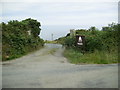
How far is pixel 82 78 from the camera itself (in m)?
8.17

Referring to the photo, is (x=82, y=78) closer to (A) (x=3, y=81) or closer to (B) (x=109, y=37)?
(A) (x=3, y=81)

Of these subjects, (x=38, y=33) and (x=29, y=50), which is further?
(x=38, y=33)

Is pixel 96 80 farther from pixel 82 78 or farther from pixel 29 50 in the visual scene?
pixel 29 50

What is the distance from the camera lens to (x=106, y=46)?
1844cm

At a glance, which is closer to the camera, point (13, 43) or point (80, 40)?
point (80, 40)

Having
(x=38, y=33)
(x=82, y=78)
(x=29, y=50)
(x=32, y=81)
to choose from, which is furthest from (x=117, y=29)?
(x=38, y=33)

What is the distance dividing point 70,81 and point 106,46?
11466 mm

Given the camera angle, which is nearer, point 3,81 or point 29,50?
point 3,81

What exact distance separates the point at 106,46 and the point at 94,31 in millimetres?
3078

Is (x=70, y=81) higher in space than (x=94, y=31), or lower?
lower

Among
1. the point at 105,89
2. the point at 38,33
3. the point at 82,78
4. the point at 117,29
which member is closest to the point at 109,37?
the point at 117,29

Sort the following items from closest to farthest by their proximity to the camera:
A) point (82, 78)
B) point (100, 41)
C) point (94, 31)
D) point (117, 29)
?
1. point (82, 78)
2. point (100, 41)
3. point (117, 29)
4. point (94, 31)

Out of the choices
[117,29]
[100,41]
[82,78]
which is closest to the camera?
[82,78]

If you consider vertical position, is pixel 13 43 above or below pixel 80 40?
below
